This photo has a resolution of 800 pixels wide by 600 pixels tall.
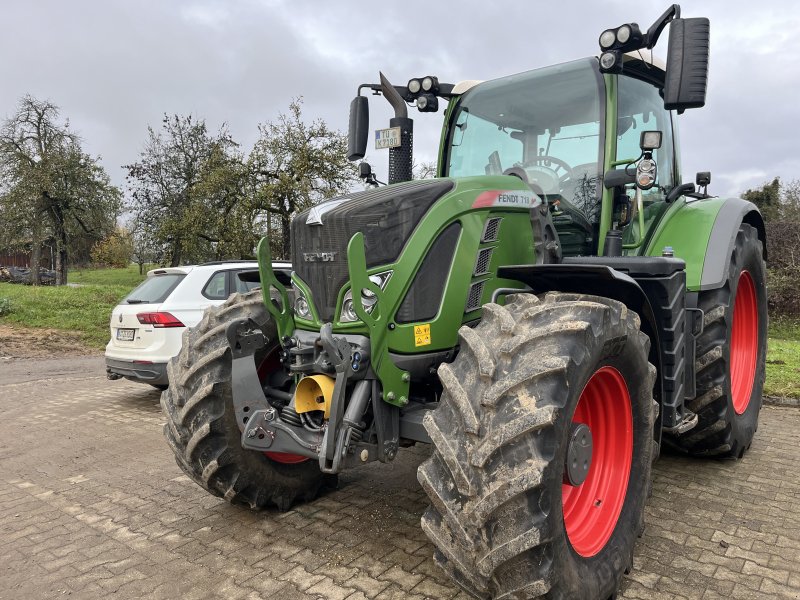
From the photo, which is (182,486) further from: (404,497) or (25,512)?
(404,497)

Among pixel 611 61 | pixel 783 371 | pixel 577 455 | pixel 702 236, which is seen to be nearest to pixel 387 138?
pixel 611 61

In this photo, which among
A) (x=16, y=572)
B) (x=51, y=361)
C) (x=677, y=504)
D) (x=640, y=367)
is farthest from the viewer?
(x=51, y=361)

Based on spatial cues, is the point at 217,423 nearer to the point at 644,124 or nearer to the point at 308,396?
the point at 308,396

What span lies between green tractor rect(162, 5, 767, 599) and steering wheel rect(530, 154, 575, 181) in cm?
1

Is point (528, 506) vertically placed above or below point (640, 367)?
below

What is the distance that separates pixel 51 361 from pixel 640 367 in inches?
431

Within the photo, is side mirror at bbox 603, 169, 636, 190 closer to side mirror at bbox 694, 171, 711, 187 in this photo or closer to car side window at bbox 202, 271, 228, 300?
side mirror at bbox 694, 171, 711, 187

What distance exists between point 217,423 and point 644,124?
11.2ft

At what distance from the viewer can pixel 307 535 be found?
337 cm

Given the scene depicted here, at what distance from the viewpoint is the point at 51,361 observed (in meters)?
10.8

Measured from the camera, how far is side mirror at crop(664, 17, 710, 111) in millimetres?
2943

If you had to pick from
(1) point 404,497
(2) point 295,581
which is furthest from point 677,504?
(2) point 295,581

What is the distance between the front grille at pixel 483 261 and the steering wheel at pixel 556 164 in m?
1.08

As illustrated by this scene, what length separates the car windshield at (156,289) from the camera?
7.11 meters
